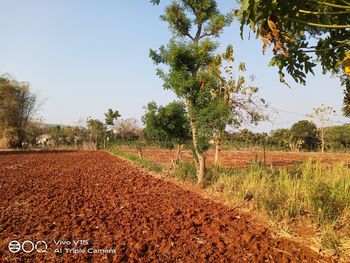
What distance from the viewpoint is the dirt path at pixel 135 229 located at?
154 inches

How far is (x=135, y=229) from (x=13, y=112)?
129ft

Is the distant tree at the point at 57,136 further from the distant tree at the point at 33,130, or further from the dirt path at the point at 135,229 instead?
the dirt path at the point at 135,229

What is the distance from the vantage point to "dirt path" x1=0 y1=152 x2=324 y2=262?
12.9ft

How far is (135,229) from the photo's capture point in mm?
4887

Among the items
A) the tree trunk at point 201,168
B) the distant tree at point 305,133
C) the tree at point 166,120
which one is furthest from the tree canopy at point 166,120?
the distant tree at point 305,133

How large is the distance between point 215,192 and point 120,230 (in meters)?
3.39

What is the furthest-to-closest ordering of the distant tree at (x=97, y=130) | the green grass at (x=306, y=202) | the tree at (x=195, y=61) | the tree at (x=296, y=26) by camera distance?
the distant tree at (x=97, y=130)
the tree at (x=195, y=61)
the green grass at (x=306, y=202)
the tree at (x=296, y=26)

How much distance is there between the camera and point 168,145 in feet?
37.3

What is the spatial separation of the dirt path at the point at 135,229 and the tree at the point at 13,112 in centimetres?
3409

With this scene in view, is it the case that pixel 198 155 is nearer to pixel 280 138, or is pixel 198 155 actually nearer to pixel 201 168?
pixel 201 168

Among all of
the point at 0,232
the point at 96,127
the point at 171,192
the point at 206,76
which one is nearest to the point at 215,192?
the point at 171,192

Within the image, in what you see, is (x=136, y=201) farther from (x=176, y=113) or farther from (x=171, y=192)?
(x=176, y=113)

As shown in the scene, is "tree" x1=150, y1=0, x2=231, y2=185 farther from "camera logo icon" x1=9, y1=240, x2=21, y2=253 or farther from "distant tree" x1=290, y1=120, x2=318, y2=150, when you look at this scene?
"distant tree" x1=290, y1=120, x2=318, y2=150

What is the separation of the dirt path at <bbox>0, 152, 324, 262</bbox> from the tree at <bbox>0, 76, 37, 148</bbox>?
34085 mm
